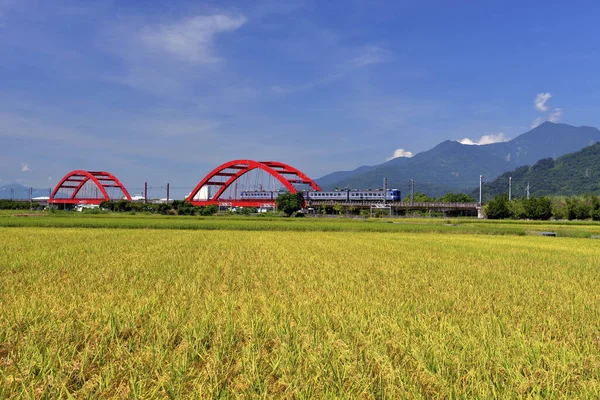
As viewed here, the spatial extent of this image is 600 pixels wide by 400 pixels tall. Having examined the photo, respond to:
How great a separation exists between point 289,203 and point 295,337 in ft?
294

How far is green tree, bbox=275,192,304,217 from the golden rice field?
83.2m

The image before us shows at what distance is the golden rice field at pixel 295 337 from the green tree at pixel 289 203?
8316 centimetres

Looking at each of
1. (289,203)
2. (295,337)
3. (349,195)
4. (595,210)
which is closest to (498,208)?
(595,210)

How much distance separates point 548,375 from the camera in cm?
417

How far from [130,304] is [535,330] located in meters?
6.45

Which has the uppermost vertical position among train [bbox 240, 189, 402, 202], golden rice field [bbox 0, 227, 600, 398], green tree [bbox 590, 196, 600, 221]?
train [bbox 240, 189, 402, 202]

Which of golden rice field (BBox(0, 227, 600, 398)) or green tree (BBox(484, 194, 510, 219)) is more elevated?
green tree (BBox(484, 194, 510, 219))

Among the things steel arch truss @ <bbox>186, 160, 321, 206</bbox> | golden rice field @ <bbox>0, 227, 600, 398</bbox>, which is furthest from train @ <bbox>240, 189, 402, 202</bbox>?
golden rice field @ <bbox>0, 227, 600, 398</bbox>

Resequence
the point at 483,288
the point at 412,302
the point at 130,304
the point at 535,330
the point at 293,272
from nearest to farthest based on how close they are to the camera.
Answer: the point at 535,330, the point at 130,304, the point at 412,302, the point at 483,288, the point at 293,272

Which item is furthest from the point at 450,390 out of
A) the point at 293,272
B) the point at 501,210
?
the point at 501,210

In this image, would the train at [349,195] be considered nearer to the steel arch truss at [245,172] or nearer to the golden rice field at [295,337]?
the steel arch truss at [245,172]

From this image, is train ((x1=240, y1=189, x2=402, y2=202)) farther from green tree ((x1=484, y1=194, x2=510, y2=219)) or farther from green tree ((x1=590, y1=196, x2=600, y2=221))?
green tree ((x1=590, y1=196, x2=600, y2=221))

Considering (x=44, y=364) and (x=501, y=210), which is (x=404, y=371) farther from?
(x=501, y=210)

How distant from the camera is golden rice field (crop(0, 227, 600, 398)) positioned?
12.6 feet
